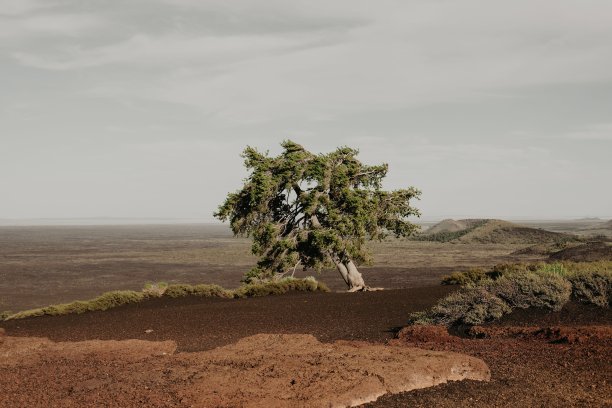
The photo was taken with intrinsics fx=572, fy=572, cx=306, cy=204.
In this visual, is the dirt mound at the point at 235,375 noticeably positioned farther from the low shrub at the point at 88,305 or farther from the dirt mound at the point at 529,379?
the low shrub at the point at 88,305

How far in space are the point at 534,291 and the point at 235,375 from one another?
908 cm

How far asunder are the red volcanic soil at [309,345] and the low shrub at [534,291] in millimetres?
297

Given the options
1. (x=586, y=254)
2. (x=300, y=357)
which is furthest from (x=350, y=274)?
(x=586, y=254)

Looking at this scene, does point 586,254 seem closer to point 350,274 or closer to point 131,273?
point 350,274

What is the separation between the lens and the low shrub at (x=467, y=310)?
43.3 feet

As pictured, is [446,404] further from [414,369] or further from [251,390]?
[251,390]

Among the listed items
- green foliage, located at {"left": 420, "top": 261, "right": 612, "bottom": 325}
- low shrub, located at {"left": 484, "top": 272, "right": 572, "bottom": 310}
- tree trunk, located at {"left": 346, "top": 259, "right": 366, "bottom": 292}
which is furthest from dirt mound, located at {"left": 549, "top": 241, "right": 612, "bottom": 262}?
low shrub, located at {"left": 484, "top": 272, "right": 572, "bottom": 310}

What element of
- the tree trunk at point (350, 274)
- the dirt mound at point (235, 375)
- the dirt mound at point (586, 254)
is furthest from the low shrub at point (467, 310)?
the dirt mound at point (586, 254)

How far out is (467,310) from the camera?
13562 millimetres

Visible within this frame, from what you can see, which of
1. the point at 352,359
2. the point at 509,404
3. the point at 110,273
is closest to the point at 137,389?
the point at 352,359

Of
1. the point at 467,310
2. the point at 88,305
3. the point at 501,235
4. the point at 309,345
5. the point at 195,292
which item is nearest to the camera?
the point at 309,345

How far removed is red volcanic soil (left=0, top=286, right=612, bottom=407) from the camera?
7.39 m

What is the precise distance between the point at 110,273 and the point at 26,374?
129 ft

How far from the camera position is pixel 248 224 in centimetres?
2559
